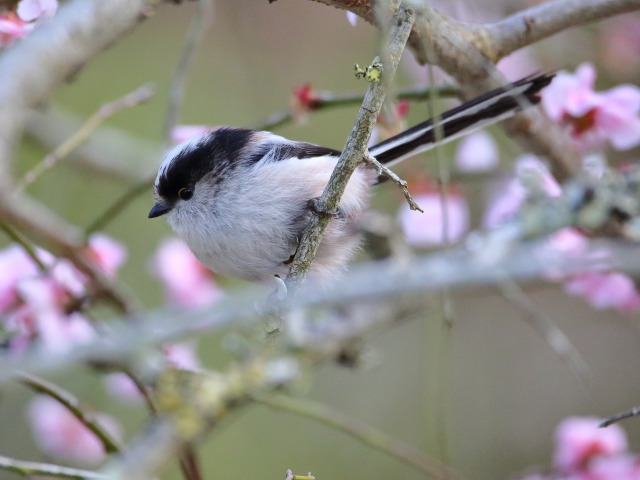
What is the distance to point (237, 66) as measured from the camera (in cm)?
463

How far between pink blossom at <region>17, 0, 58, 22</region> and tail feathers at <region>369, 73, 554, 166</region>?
825mm

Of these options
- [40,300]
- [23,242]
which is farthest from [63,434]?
[23,242]

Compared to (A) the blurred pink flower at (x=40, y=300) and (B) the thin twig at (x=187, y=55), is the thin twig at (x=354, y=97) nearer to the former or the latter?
(B) the thin twig at (x=187, y=55)

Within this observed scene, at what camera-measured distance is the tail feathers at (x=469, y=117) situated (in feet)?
5.62

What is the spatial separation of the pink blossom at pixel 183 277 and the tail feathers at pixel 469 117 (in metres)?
0.96

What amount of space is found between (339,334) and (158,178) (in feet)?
3.02

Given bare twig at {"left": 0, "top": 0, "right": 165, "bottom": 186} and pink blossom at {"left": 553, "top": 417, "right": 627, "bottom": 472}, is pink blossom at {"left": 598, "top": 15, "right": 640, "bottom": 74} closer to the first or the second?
pink blossom at {"left": 553, "top": 417, "right": 627, "bottom": 472}

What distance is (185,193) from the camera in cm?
203

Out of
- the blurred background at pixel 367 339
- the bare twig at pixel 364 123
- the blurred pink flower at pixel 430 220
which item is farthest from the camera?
the blurred background at pixel 367 339

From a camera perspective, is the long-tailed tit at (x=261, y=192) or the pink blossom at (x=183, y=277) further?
the pink blossom at (x=183, y=277)

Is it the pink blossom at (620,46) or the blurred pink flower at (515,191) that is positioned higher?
the pink blossom at (620,46)

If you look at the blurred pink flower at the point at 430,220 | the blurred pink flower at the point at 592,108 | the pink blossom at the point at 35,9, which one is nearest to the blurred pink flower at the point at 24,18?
the pink blossom at the point at 35,9

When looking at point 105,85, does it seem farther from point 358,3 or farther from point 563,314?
point 358,3

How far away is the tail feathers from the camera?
5.62 feet
